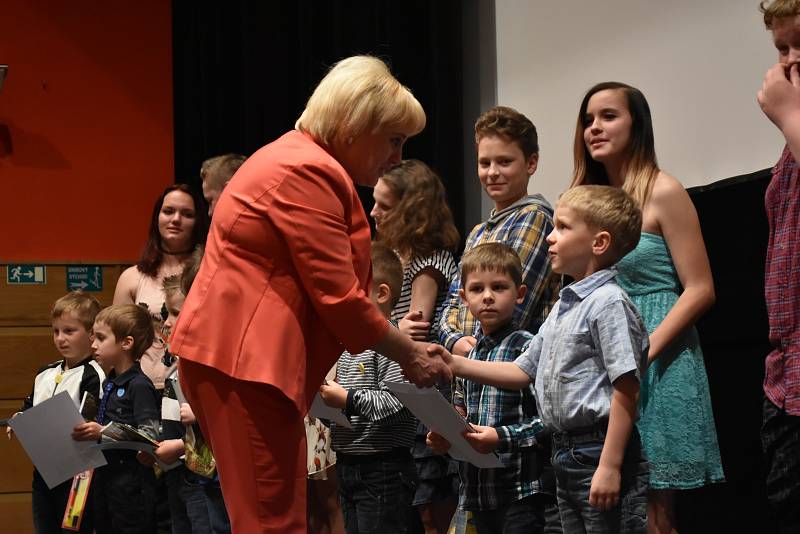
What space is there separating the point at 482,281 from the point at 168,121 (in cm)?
366

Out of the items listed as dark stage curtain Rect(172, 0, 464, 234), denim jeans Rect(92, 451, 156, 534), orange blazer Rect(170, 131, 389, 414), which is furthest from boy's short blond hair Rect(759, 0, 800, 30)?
dark stage curtain Rect(172, 0, 464, 234)

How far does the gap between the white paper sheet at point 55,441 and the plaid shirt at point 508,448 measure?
149 centimetres

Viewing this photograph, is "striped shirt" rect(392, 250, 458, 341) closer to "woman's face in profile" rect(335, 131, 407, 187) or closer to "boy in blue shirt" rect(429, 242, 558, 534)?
"boy in blue shirt" rect(429, 242, 558, 534)

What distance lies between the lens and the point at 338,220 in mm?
2043

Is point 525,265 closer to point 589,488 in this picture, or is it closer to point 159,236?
point 589,488

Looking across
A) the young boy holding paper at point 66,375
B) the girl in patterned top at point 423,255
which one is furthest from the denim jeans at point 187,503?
the girl in patterned top at point 423,255

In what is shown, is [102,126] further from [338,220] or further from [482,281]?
[338,220]

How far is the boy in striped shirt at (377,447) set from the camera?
3145mm

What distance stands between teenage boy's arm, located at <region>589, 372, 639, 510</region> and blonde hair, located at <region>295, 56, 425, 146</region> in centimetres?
73

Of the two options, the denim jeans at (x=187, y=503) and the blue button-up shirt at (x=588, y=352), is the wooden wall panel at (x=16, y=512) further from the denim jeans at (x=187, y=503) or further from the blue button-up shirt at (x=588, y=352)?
the blue button-up shirt at (x=588, y=352)

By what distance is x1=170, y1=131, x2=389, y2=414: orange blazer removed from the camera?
1.98 metres

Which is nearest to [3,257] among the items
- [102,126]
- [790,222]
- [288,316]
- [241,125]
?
[102,126]

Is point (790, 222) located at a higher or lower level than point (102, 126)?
lower

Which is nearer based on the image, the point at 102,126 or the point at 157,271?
the point at 157,271
